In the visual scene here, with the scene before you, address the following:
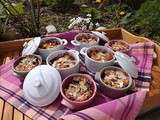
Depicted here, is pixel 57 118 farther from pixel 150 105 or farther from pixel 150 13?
pixel 150 13

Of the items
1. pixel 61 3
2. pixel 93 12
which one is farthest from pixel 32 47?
pixel 61 3

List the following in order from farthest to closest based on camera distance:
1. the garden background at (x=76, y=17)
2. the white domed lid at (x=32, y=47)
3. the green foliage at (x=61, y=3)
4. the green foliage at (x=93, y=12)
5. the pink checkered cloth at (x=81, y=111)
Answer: the green foliage at (x=61, y=3)
the green foliage at (x=93, y=12)
the garden background at (x=76, y=17)
the white domed lid at (x=32, y=47)
the pink checkered cloth at (x=81, y=111)

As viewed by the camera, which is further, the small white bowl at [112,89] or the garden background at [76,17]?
the garden background at [76,17]

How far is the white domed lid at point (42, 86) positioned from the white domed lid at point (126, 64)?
25cm

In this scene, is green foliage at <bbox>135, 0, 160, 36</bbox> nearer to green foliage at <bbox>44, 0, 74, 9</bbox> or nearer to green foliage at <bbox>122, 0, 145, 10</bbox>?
green foliage at <bbox>122, 0, 145, 10</bbox>

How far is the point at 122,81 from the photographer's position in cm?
127

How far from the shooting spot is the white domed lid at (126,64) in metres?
1.32

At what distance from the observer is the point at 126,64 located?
133 centimetres

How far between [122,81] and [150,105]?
239 millimetres

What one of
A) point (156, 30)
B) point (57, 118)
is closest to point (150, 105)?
point (57, 118)

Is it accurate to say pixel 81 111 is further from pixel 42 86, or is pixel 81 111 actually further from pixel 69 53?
pixel 69 53

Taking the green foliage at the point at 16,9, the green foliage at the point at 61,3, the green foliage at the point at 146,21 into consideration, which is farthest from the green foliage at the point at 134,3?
the green foliage at the point at 16,9

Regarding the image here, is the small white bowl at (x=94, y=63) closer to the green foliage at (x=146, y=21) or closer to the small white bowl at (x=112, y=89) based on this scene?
the small white bowl at (x=112, y=89)

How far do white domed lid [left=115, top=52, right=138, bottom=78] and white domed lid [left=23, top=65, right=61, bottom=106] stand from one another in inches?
9.7
